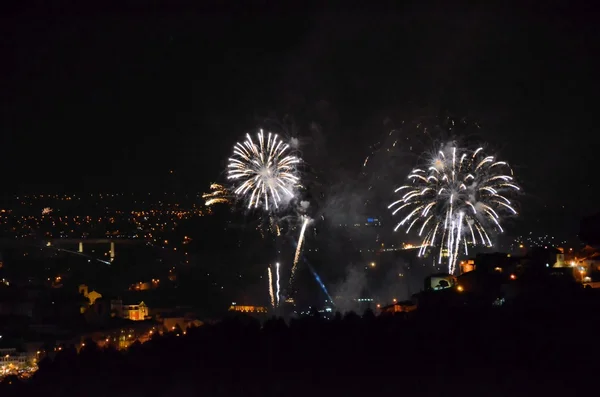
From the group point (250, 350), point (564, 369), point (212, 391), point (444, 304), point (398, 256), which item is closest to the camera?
point (564, 369)

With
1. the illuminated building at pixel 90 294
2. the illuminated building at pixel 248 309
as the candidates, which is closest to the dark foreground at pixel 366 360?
the illuminated building at pixel 248 309

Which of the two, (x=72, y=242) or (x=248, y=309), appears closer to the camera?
(x=248, y=309)

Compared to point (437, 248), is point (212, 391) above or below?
below

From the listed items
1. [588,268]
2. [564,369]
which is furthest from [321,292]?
[564,369]

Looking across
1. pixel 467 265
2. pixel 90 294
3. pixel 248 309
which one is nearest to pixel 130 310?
pixel 90 294

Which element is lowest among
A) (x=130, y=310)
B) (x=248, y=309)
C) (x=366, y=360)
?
(x=366, y=360)

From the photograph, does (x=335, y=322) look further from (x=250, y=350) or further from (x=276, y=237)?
(x=276, y=237)

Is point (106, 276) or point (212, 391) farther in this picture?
point (106, 276)

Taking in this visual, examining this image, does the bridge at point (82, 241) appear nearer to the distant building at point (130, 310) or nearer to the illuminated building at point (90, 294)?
the illuminated building at point (90, 294)

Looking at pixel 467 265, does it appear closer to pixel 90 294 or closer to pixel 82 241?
pixel 90 294
